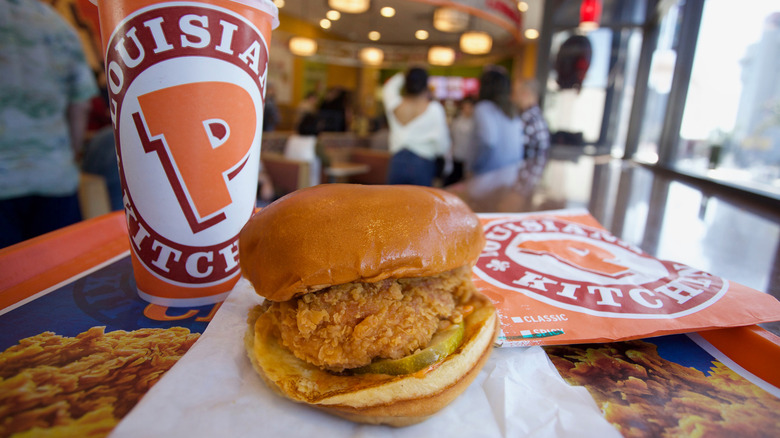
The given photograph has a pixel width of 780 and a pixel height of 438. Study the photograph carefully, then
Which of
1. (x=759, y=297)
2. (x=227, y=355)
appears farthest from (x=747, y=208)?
(x=227, y=355)

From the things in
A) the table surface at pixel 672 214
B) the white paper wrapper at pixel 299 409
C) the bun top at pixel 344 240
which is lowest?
the white paper wrapper at pixel 299 409

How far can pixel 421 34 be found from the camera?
13.2 m

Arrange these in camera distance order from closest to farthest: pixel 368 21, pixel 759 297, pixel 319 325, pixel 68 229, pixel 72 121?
pixel 319 325, pixel 759 297, pixel 68 229, pixel 72 121, pixel 368 21

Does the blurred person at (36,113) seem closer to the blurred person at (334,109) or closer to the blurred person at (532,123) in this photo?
the blurred person at (532,123)

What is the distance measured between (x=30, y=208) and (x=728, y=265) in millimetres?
3134

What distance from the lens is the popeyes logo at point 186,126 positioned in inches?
28.8

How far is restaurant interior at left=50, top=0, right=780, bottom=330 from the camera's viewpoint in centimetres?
178

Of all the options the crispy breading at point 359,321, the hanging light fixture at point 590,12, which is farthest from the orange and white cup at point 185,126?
the hanging light fixture at point 590,12

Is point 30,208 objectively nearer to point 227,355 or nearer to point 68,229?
point 68,229

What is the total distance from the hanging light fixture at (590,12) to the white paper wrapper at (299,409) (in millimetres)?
6671

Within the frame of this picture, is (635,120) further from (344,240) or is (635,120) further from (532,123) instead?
(344,240)

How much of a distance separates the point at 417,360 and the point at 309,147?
5.54 metres

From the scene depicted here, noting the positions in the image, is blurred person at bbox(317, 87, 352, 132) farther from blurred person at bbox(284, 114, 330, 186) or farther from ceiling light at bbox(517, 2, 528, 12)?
ceiling light at bbox(517, 2, 528, 12)

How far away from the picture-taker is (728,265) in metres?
1.21
